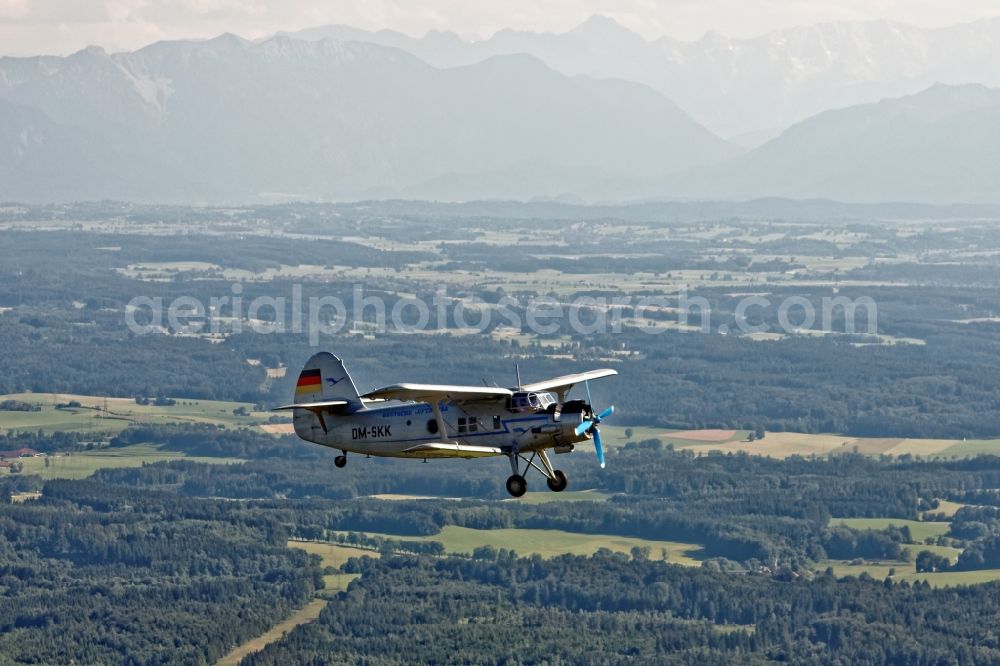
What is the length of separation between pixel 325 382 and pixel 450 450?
9.23 meters

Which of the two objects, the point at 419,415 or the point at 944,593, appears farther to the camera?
the point at 944,593

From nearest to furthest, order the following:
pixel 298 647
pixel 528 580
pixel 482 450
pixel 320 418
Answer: pixel 482 450, pixel 320 418, pixel 298 647, pixel 528 580

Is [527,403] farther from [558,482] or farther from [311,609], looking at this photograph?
[311,609]

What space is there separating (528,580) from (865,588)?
95.7ft

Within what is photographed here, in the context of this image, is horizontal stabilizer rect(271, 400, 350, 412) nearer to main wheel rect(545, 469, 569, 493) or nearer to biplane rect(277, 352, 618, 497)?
biplane rect(277, 352, 618, 497)

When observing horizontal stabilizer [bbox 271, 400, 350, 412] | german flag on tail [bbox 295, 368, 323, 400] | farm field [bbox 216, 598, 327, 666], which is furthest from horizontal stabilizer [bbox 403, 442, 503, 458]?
farm field [bbox 216, 598, 327, 666]

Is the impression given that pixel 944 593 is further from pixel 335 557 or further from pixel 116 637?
pixel 116 637

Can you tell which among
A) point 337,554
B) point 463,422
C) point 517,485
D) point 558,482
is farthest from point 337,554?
point 517,485

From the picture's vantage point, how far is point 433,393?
84062mm

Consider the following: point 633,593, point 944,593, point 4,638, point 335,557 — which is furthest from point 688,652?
point 4,638

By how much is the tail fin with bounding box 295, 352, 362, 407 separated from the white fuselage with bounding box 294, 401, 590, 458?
33.3 inches

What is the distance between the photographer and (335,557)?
645 ft

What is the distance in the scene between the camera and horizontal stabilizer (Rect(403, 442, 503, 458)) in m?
85.8

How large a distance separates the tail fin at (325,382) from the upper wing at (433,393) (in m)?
6.07
